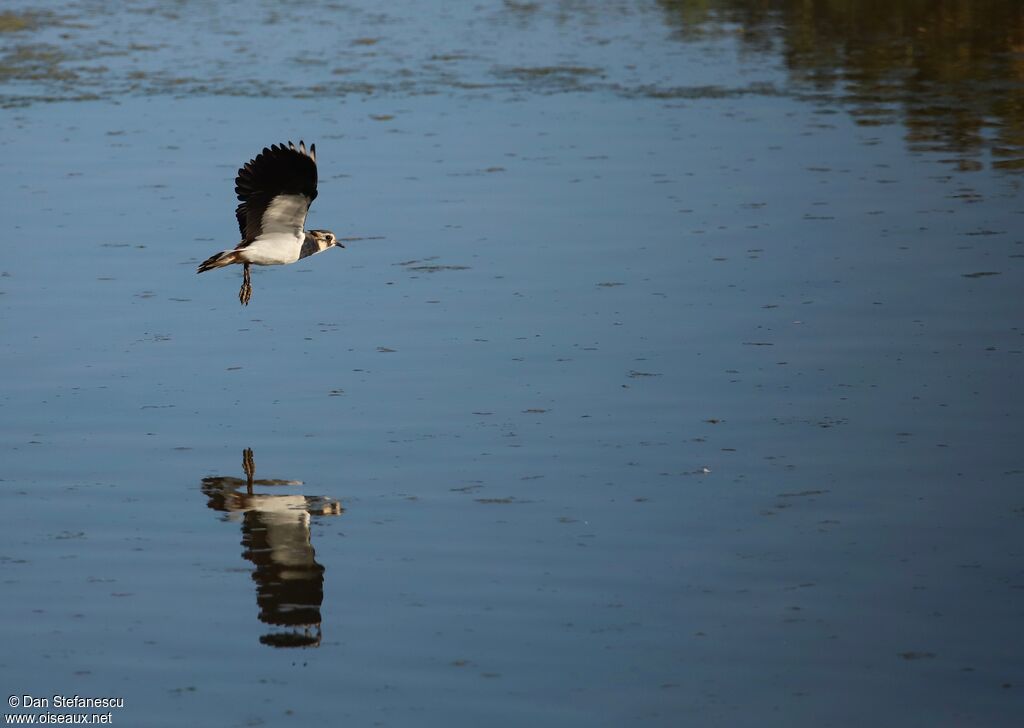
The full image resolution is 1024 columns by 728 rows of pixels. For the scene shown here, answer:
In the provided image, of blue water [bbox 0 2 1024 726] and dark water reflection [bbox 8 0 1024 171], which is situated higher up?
dark water reflection [bbox 8 0 1024 171]

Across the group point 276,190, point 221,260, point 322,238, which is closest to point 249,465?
point 221,260

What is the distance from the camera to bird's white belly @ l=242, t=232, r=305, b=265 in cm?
1124

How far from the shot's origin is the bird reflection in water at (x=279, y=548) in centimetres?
745

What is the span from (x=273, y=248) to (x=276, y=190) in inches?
20.7

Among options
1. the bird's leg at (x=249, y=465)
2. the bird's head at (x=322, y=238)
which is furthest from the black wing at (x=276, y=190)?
the bird's leg at (x=249, y=465)

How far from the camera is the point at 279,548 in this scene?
27.2 feet

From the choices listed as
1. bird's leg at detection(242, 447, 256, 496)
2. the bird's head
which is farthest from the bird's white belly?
bird's leg at detection(242, 447, 256, 496)

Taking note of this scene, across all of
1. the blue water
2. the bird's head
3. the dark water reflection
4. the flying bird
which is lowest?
the blue water

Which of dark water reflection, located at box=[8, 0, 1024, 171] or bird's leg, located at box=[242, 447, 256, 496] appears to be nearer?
bird's leg, located at box=[242, 447, 256, 496]

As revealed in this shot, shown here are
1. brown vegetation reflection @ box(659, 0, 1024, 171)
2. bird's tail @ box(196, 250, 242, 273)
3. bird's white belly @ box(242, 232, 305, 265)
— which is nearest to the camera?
bird's tail @ box(196, 250, 242, 273)

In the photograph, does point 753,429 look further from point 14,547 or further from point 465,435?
point 14,547

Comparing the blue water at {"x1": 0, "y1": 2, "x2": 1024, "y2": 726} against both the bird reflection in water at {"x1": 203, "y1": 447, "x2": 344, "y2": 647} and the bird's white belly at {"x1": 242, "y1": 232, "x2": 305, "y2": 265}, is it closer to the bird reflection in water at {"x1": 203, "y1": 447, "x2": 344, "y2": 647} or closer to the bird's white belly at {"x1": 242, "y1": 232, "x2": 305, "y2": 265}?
the bird reflection in water at {"x1": 203, "y1": 447, "x2": 344, "y2": 647}

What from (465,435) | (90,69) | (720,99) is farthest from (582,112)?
(465,435)

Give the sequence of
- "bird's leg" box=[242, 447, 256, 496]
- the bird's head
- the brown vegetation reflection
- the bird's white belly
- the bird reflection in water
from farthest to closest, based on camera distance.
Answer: the brown vegetation reflection, the bird's head, the bird's white belly, "bird's leg" box=[242, 447, 256, 496], the bird reflection in water
